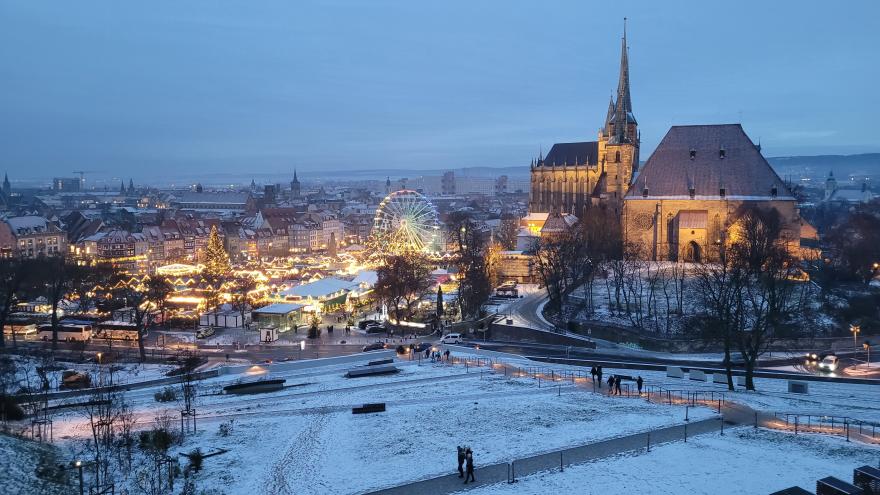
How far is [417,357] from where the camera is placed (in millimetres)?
38875

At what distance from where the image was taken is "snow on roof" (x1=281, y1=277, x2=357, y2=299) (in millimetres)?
59406

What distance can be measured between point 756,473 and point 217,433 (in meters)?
17.5

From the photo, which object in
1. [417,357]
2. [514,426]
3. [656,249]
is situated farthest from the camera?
[656,249]

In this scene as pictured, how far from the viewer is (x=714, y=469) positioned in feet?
61.3

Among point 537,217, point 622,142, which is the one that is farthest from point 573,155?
point 622,142

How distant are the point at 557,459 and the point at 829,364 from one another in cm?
2177

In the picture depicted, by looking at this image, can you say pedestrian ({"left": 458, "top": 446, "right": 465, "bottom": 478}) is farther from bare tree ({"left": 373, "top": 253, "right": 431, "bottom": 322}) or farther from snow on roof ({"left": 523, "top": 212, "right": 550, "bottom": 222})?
snow on roof ({"left": 523, "top": 212, "right": 550, "bottom": 222})

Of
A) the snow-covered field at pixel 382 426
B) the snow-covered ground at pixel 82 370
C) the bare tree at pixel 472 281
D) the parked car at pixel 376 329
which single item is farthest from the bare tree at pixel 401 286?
the snow-covered field at pixel 382 426

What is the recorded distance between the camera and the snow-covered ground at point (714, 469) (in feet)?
57.6

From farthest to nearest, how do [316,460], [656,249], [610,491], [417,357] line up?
[656,249] < [417,357] < [316,460] < [610,491]

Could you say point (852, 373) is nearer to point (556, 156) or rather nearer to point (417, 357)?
point (417, 357)

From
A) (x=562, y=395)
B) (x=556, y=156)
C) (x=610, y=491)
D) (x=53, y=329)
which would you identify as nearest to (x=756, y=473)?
(x=610, y=491)

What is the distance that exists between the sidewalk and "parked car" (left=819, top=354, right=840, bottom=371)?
1493cm

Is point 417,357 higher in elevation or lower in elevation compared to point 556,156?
lower
